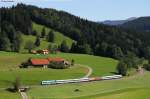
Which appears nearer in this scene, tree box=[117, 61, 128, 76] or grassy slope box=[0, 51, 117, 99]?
grassy slope box=[0, 51, 117, 99]

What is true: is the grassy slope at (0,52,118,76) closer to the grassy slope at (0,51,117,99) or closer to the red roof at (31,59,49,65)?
the grassy slope at (0,51,117,99)

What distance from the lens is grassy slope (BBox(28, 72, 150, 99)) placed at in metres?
104

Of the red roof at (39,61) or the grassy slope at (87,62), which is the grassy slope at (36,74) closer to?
the grassy slope at (87,62)

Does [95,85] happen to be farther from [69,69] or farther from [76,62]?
[76,62]

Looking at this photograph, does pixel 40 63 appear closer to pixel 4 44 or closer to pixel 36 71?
pixel 36 71

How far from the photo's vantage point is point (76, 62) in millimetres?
175250

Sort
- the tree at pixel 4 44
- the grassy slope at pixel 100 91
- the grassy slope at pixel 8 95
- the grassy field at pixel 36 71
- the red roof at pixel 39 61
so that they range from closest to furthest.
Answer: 1. the grassy slope at pixel 100 91
2. the grassy slope at pixel 8 95
3. the grassy field at pixel 36 71
4. the red roof at pixel 39 61
5. the tree at pixel 4 44

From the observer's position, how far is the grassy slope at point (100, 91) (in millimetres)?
104312

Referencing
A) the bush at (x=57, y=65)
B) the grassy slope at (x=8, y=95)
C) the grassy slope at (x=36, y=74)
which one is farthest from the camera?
the bush at (x=57, y=65)

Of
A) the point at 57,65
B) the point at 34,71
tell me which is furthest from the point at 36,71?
the point at 57,65

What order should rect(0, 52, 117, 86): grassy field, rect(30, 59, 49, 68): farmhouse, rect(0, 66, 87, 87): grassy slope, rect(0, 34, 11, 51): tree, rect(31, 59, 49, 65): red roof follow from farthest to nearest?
rect(0, 34, 11, 51): tree, rect(31, 59, 49, 65): red roof, rect(30, 59, 49, 68): farmhouse, rect(0, 52, 117, 86): grassy field, rect(0, 66, 87, 87): grassy slope

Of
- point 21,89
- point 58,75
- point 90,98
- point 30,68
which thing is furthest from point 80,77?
point 90,98

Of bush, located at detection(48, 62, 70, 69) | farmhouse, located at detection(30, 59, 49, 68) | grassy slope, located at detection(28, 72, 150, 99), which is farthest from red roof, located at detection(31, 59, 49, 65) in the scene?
grassy slope, located at detection(28, 72, 150, 99)

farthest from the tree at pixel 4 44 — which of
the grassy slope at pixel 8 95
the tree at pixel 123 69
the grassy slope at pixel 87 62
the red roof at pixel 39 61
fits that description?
the grassy slope at pixel 8 95
